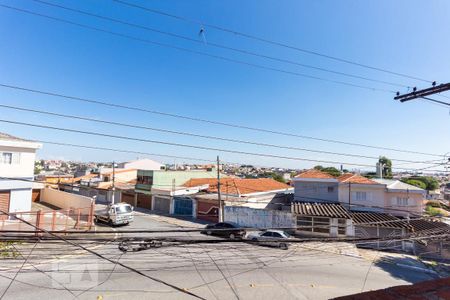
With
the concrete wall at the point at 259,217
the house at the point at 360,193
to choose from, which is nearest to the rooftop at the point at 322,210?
the house at the point at 360,193

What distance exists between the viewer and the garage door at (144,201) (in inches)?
1527

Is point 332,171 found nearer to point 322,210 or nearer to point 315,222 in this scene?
point 322,210

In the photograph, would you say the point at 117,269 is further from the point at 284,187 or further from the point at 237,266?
the point at 284,187

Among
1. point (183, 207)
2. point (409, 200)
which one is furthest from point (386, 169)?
point (183, 207)

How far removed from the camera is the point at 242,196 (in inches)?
1261

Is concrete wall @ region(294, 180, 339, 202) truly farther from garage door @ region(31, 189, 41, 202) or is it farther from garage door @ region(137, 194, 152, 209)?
garage door @ region(31, 189, 41, 202)

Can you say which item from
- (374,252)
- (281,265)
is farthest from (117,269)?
(374,252)

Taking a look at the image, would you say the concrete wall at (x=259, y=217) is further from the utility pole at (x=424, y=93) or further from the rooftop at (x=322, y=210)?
the utility pole at (x=424, y=93)

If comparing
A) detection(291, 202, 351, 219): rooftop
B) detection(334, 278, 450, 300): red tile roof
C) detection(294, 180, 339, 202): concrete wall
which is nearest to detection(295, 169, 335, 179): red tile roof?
detection(294, 180, 339, 202): concrete wall

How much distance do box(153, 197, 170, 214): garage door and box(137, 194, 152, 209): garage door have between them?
3.75 ft

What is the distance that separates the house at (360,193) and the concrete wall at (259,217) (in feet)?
16.8

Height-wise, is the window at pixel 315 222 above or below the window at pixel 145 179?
below

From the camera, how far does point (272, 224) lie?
26906 millimetres

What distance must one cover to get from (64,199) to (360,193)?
29941 millimetres
